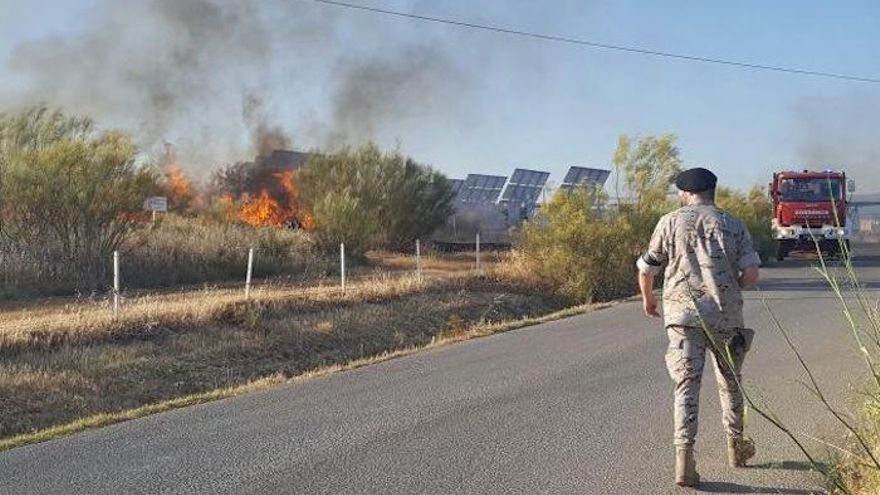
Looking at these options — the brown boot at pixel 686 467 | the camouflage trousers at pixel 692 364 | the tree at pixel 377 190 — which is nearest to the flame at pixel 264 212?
the tree at pixel 377 190

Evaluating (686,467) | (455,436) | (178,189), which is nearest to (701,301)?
(686,467)

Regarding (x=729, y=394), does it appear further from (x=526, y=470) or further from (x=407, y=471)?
(x=407, y=471)

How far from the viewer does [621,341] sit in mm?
12461

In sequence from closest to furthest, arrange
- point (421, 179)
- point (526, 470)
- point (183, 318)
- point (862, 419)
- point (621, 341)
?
point (862, 419)
point (526, 470)
point (621, 341)
point (183, 318)
point (421, 179)

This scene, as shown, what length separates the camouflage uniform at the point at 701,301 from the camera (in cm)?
531

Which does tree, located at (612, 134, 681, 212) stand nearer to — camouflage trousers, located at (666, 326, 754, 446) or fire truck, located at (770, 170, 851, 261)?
fire truck, located at (770, 170, 851, 261)

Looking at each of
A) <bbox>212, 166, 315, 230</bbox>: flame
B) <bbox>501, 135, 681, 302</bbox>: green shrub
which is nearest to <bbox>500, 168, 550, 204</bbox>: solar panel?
<bbox>212, 166, 315, 230</bbox>: flame

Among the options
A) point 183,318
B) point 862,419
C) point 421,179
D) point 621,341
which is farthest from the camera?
point 421,179

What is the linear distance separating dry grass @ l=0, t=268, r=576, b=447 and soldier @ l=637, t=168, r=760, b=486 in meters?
5.20

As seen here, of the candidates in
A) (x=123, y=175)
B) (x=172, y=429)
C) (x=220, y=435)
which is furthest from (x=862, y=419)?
(x=123, y=175)

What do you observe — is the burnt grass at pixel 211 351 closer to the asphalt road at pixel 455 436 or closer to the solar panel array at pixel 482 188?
the asphalt road at pixel 455 436

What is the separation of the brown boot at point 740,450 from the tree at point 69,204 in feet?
60.3

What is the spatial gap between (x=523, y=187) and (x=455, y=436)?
6186 cm

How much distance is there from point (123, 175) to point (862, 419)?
65.1 feet
